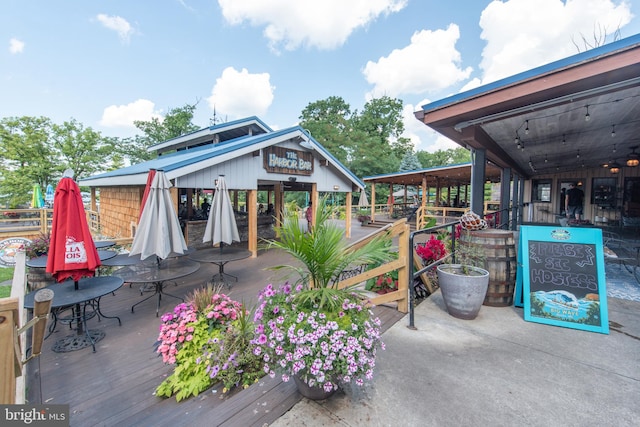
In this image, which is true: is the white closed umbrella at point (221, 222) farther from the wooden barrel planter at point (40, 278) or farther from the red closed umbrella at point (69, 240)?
the wooden barrel planter at point (40, 278)

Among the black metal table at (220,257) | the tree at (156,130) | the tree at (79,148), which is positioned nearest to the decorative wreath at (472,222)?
the black metal table at (220,257)

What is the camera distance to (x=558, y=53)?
13969 millimetres

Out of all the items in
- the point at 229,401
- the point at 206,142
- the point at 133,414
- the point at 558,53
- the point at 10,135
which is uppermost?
the point at 558,53

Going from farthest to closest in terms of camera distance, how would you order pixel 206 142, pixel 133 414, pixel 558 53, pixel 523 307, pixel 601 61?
1. pixel 558 53
2. pixel 206 142
3. pixel 523 307
4. pixel 601 61
5. pixel 133 414

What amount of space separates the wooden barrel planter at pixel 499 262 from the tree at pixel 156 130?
93.7ft

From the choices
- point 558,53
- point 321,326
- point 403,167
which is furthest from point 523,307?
point 403,167

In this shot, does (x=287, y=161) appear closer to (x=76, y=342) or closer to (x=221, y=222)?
(x=221, y=222)

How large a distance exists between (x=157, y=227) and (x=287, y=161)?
5481 millimetres

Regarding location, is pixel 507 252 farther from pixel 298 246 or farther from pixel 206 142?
pixel 206 142

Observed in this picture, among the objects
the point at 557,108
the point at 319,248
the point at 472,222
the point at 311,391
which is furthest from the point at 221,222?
the point at 557,108

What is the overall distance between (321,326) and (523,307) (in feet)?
9.76

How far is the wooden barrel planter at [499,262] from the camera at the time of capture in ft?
10.9

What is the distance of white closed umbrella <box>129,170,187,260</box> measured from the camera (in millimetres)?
4078

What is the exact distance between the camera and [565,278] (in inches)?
118
